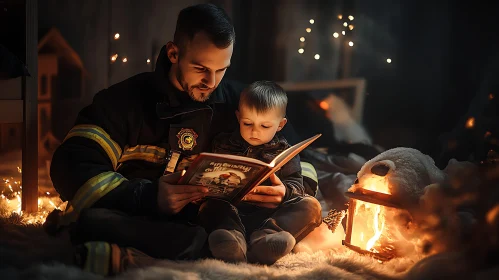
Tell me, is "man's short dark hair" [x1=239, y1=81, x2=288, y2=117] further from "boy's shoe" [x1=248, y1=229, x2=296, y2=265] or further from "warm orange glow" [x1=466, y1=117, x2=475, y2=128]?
"warm orange glow" [x1=466, y1=117, x2=475, y2=128]

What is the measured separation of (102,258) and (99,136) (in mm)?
537

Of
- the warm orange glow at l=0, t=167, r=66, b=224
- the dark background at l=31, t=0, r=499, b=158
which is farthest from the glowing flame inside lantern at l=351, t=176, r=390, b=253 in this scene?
the warm orange glow at l=0, t=167, r=66, b=224

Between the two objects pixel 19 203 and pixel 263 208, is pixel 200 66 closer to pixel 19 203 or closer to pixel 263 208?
pixel 263 208

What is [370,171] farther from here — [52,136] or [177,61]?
[52,136]

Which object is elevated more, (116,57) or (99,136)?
(116,57)

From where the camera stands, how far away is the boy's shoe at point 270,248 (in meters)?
1.77

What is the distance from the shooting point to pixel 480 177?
1.73m

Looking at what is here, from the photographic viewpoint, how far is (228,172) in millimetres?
1679

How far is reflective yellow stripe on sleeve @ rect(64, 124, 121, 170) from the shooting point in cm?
192

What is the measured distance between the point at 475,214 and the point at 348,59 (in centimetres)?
137

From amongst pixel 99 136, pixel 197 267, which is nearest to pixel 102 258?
pixel 197 267

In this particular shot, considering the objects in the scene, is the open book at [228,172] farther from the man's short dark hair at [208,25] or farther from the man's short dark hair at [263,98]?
the man's short dark hair at [208,25]

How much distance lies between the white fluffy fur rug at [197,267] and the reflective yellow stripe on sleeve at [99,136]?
35cm

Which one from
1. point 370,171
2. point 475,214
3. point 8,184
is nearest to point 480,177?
point 475,214
